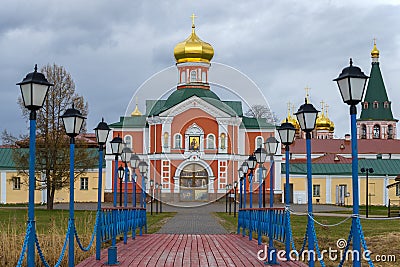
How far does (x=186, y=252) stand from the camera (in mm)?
12086

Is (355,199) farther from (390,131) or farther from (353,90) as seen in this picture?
(390,131)

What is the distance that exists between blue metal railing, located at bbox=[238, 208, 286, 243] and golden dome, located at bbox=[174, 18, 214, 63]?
32169mm

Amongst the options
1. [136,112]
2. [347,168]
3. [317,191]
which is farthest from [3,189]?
[347,168]

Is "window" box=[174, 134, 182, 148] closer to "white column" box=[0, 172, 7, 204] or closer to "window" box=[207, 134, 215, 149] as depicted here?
"window" box=[207, 134, 215, 149]

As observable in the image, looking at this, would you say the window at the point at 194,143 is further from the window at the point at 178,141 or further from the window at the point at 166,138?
the window at the point at 166,138

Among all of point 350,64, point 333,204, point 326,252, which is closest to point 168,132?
point 333,204

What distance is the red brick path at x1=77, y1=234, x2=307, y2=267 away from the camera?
10.3 meters

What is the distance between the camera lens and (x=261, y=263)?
10.3 metres

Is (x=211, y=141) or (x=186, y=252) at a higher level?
(x=211, y=141)

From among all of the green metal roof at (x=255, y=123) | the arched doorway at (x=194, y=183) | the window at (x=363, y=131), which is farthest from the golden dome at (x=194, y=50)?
the window at (x=363, y=131)

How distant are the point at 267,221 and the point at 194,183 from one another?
34701mm

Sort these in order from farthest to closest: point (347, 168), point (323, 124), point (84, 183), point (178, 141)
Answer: point (323, 124), point (347, 168), point (178, 141), point (84, 183)

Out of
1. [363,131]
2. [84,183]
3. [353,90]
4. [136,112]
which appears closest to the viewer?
[353,90]

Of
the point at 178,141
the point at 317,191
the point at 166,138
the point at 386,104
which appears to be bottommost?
the point at 317,191
